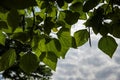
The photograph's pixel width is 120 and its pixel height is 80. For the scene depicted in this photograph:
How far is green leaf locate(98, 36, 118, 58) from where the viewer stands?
1.14 m

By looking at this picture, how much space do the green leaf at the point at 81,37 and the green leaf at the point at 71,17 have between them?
0.16 ft

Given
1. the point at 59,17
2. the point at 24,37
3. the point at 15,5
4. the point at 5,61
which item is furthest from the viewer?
the point at 59,17

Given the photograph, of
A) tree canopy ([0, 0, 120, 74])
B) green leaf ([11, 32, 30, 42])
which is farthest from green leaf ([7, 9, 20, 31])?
green leaf ([11, 32, 30, 42])

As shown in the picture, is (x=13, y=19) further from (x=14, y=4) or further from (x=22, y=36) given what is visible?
(x=22, y=36)

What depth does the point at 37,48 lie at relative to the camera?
4.00 feet

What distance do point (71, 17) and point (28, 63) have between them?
12.9 inches

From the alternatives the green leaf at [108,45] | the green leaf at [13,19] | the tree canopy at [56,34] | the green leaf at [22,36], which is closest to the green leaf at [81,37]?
the tree canopy at [56,34]

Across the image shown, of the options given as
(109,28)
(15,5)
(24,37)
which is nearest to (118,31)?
(109,28)

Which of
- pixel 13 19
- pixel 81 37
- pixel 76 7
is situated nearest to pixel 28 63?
pixel 13 19

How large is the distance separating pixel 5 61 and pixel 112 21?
1.64 feet

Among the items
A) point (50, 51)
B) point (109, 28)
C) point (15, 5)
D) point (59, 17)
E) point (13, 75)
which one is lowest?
point (15, 5)

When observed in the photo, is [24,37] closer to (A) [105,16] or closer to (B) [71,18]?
(B) [71,18]

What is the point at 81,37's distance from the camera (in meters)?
1.25

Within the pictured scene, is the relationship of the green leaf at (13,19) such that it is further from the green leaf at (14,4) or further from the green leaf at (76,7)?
the green leaf at (76,7)
